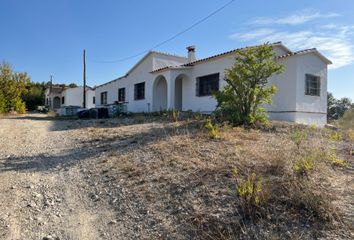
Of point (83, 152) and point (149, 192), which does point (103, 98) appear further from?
point (149, 192)

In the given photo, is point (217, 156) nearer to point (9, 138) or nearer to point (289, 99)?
point (9, 138)

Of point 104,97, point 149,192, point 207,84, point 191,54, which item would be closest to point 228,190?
point 149,192

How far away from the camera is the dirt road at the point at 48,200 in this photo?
154 inches

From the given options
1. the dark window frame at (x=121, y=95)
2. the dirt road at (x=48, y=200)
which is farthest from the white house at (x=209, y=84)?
the dirt road at (x=48, y=200)

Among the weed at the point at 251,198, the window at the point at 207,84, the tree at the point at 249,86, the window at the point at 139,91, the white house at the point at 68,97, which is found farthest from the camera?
the white house at the point at 68,97

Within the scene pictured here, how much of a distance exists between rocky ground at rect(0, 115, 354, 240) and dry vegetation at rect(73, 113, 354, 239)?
0.02 m

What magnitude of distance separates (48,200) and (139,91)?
1703 cm

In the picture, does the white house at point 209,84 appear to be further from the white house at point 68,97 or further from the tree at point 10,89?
the white house at point 68,97

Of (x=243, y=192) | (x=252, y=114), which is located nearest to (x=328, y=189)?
(x=243, y=192)

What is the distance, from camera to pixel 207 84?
16109mm

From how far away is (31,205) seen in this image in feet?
15.1

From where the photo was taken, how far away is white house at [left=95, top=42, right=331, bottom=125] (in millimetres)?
13188

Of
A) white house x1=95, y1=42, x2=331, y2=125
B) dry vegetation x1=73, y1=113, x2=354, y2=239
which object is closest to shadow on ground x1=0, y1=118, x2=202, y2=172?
dry vegetation x1=73, y1=113, x2=354, y2=239

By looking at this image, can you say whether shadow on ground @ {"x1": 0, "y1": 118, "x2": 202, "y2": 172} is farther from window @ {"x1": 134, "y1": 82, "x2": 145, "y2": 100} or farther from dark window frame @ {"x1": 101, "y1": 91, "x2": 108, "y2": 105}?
dark window frame @ {"x1": 101, "y1": 91, "x2": 108, "y2": 105}
